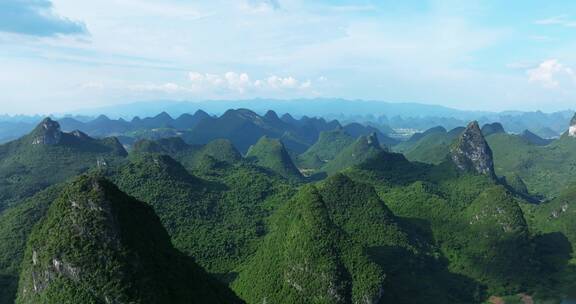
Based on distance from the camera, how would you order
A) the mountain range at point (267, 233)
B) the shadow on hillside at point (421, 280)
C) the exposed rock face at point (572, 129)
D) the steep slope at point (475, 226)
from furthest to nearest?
the exposed rock face at point (572, 129) < the steep slope at point (475, 226) < the shadow on hillside at point (421, 280) < the mountain range at point (267, 233)

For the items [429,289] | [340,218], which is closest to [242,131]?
[340,218]

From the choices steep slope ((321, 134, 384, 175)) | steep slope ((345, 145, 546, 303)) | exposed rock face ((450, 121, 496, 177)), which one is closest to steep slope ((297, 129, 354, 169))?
steep slope ((321, 134, 384, 175))

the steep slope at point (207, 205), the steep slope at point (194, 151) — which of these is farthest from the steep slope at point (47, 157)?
the steep slope at point (207, 205)

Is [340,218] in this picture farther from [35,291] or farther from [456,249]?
[35,291]

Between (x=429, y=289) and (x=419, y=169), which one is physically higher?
(x=419, y=169)

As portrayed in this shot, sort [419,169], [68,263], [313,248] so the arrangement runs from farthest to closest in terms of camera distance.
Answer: [419,169] < [313,248] < [68,263]

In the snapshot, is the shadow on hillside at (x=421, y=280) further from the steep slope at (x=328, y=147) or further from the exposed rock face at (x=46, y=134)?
the steep slope at (x=328, y=147)
